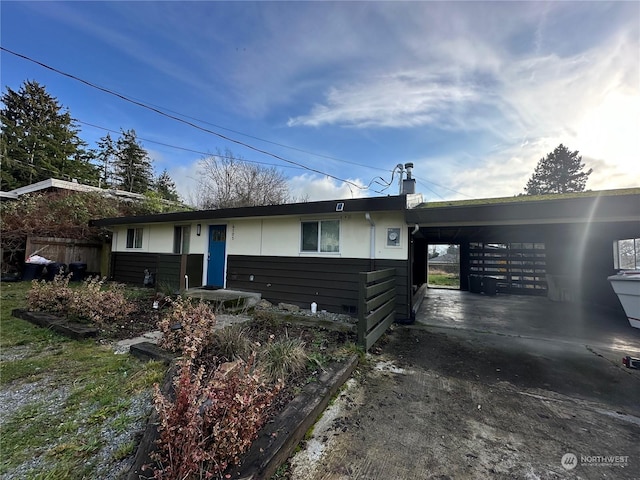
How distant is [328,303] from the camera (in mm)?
6355

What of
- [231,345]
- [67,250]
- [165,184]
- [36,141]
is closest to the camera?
[231,345]

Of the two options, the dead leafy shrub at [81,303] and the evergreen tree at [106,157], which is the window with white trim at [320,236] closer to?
the dead leafy shrub at [81,303]

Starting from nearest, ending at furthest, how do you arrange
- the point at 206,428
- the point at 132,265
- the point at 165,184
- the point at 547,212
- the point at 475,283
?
the point at 206,428
the point at 547,212
the point at 132,265
the point at 475,283
the point at 165,184

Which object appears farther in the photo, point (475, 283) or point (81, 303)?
point (475, 283)

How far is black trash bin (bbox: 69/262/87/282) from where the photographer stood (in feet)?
34.1

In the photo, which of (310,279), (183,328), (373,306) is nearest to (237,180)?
(310,279)

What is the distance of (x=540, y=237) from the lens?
10.2 metres

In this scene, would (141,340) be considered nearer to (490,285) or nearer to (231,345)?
(231,345)

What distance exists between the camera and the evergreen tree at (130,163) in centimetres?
2548

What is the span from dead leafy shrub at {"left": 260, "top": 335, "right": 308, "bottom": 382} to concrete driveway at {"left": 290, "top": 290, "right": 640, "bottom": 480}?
0.56m

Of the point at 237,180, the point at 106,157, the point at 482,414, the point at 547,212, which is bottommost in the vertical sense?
the point at 482,414

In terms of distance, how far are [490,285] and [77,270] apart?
52.4 ft

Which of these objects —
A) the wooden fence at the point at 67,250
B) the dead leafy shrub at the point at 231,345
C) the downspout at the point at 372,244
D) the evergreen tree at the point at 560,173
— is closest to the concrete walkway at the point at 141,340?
the dead leafy shrub at the point at 231,345

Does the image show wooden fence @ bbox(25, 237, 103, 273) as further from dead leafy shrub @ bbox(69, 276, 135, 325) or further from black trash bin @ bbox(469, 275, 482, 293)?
black trash bin @ bbox(469, 275, 482, 293)
